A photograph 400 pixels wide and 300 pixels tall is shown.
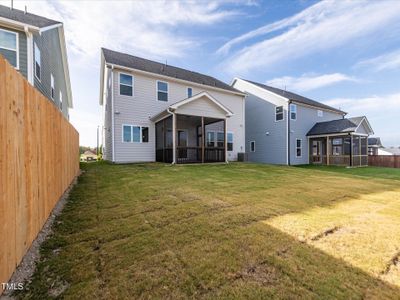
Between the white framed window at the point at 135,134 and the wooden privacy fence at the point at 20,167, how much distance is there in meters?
9.28

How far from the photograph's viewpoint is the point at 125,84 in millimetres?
12422

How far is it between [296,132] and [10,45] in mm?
19537

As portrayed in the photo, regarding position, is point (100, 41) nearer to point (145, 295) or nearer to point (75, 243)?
point (75, 243)

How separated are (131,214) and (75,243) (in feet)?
3.68

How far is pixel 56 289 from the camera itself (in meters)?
1.85

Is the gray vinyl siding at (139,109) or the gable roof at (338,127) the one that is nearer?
the gray vinyl siding at (139,109)

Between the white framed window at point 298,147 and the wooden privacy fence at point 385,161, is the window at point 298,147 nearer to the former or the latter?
the white framed window at point 298,147

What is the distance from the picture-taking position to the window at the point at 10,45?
25.8ft

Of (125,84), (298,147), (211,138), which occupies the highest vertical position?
(125,84)

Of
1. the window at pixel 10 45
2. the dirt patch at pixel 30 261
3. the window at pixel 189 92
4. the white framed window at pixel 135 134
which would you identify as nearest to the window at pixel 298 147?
the window at pixel 189 92

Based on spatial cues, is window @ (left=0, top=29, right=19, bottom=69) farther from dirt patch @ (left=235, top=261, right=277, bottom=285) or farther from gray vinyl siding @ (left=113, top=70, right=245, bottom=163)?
dirt patch @ (left=235, top=261, right=277, bottom=285)

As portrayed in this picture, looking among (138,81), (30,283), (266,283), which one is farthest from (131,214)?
(138,81)

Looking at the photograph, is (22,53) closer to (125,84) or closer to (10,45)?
(10,45)

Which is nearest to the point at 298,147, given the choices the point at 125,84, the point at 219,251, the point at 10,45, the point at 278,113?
the point at 278,113
